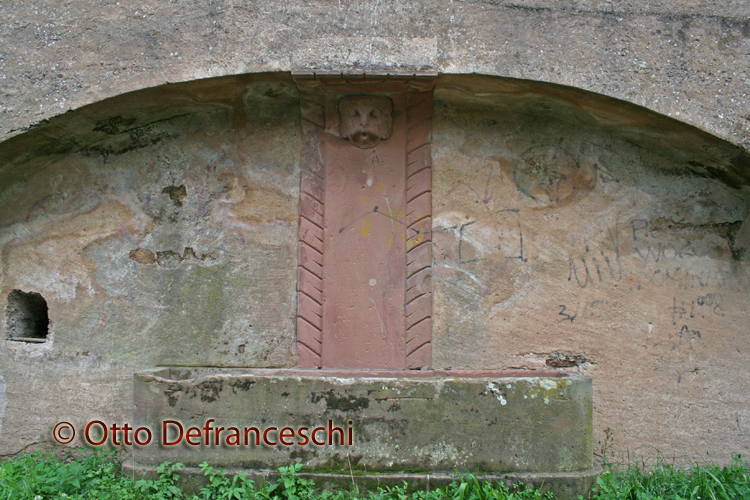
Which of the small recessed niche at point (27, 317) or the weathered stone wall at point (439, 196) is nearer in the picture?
the weathered stone wall at point (439, 196)

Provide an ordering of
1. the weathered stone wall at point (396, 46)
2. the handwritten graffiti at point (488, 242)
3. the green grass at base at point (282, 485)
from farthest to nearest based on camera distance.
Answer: the handwritten graffiti at point (488, 242), the weathered stone wall at point (396, 46), the green grass at base at point (282, 485)

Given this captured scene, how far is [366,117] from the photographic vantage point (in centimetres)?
333

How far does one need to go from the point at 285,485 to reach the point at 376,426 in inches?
20.3

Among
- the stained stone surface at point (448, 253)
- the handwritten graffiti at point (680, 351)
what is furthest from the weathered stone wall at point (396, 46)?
the handwritten graffiti at point (680, 351)

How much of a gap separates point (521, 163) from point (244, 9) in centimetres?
208

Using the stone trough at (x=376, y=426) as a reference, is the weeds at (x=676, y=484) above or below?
below

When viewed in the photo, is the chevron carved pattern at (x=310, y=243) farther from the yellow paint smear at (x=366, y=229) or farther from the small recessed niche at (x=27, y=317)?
the small recessed niche at (x=27, y=317)

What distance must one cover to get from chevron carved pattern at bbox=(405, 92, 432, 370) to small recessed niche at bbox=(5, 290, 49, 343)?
2.52 metres

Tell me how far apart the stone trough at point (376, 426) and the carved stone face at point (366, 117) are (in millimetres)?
1641

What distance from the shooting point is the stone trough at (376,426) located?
254cm

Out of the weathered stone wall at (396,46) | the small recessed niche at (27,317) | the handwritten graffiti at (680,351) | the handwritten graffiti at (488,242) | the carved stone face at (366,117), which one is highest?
the weathered stone wall at (396,46)

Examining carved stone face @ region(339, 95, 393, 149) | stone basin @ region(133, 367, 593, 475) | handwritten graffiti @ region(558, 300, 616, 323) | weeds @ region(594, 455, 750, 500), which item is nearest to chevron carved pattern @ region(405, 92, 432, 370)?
carved stone face @ region(339, 95, 393, 149)

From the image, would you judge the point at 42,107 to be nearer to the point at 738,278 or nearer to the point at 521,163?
the point at 521,163

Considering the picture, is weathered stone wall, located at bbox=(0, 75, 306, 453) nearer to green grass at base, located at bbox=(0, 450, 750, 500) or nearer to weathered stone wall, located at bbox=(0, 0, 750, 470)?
weathered stone wall, located at bbox=(0, 0, 750, 470)
